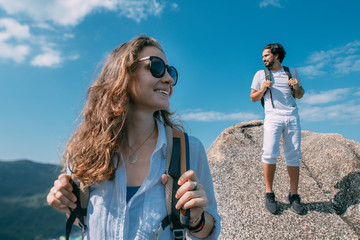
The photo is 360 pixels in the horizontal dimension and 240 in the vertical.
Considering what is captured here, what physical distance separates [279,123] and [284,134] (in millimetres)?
367

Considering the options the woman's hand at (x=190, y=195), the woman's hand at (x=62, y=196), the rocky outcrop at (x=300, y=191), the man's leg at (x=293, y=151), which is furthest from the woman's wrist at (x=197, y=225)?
the man's leg at (x=293, y=151)

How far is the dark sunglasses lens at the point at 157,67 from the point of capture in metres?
2.21

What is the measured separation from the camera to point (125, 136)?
230 centimetres

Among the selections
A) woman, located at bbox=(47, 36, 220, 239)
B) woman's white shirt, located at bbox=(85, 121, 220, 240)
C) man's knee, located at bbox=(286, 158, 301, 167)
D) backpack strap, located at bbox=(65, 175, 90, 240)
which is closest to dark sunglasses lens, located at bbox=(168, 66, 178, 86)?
woman, located at bbox=(47, 36, 220, 239)

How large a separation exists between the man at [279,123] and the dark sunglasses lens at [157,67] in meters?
4.29

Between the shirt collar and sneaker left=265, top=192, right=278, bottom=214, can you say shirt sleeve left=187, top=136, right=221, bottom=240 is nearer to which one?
the shirt collar

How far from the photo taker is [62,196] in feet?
5.72

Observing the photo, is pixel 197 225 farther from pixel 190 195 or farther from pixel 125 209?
pixel 125 209

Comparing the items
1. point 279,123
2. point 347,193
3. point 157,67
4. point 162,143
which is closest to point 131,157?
point 162,143

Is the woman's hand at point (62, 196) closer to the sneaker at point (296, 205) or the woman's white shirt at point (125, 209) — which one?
the woman's white shirt at point (125, 209)

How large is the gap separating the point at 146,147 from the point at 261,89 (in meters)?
4.57

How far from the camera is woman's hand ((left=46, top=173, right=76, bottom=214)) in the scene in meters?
1.75

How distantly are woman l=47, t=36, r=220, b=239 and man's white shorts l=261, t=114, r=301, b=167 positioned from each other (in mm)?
3992

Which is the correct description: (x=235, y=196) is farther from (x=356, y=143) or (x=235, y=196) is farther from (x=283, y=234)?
(x=356, y=143)
